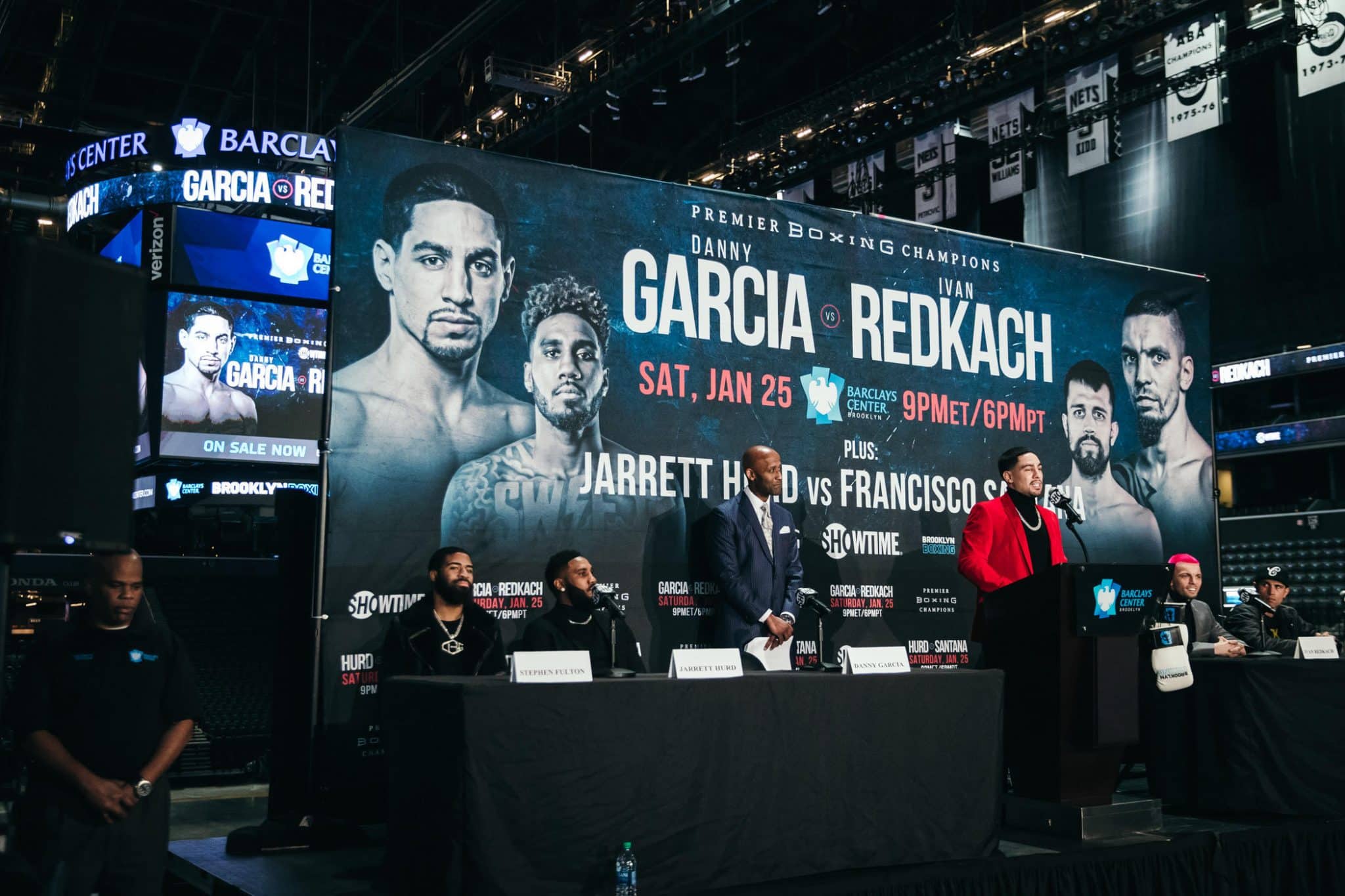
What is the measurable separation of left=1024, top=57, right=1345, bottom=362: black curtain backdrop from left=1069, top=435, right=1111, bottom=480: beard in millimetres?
7398

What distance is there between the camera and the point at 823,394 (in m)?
6.53

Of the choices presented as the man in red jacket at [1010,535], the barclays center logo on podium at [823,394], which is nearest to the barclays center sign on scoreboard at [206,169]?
the barclays center logo on podium at [823,394]

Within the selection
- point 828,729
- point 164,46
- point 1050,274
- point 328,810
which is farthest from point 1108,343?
point 164,46

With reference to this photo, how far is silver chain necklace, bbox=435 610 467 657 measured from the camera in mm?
4820

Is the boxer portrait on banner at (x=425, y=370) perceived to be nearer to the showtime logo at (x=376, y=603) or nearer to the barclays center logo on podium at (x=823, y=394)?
the showtime logo at (x=376, y=603)

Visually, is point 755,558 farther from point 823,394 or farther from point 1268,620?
point 1268,620

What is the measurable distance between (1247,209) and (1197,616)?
28.3 ft

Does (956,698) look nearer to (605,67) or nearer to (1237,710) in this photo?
(1237,710)

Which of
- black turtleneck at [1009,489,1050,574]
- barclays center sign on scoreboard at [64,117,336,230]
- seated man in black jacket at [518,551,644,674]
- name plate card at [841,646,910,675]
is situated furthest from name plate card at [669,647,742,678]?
barclays center sign on scoreboard at [64,117,336,230]

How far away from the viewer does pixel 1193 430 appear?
7891 millimetres

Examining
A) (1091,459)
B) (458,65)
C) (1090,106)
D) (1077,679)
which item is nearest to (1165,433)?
(1091,459)

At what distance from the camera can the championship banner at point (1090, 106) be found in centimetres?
1222

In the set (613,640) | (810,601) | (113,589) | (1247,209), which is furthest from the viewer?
(1247,209)

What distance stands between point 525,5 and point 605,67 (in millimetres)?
2413
